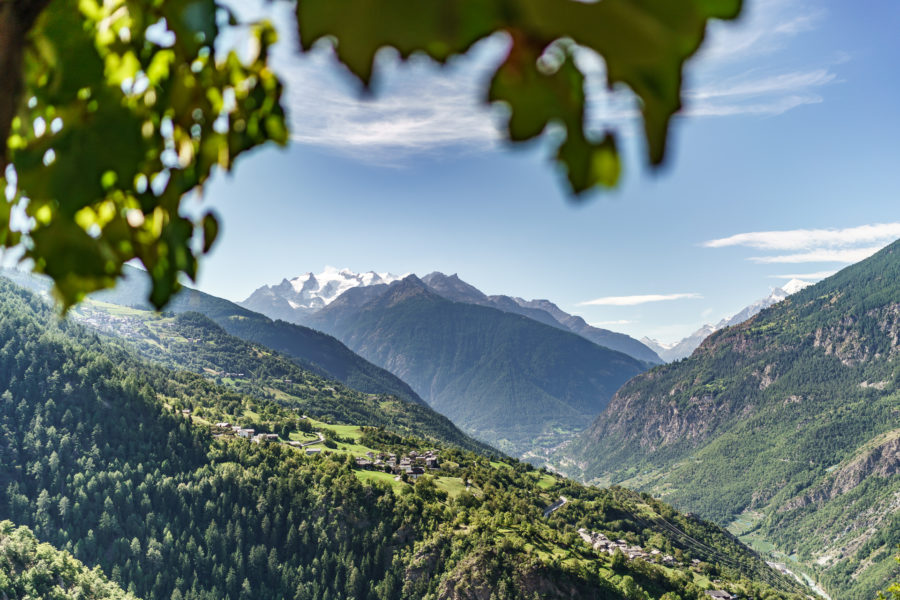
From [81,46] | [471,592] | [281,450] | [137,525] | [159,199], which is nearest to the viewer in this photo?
[81,46]

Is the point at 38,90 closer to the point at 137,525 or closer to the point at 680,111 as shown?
the point at 680,111


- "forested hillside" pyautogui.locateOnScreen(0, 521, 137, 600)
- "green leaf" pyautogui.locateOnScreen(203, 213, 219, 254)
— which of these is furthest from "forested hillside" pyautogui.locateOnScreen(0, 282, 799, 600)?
"green leaf" pyautogui.locateOnScreen(203, 213, 219, 254)

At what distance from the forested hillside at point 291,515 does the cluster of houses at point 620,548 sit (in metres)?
0.85

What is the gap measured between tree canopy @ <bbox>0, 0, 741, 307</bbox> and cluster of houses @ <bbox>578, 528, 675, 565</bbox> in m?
94.2

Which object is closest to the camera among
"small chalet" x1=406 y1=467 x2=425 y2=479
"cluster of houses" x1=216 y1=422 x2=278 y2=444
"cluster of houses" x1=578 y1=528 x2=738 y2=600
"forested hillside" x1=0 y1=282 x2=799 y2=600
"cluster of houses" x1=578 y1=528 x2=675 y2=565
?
"forested hillside" x1=0 y1=282 x2=799 y2=600

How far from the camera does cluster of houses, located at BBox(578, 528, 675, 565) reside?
8656 centimetres

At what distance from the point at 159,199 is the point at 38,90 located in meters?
0.56

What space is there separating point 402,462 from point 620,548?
155 feet

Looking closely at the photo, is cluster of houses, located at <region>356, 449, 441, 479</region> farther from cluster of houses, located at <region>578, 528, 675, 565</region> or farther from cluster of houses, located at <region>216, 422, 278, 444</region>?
cluster of houses, located at <region>578, 528, 675, 565</region>

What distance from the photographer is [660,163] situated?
93 cm

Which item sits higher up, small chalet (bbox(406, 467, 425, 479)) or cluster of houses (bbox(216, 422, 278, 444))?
small chalet (bbox(406, 467, 425, 479))

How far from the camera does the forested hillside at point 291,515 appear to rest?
73688 millimetres

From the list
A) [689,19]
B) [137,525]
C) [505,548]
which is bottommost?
[137,525]

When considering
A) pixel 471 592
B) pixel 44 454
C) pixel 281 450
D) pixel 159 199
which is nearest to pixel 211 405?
pixel 44 454
